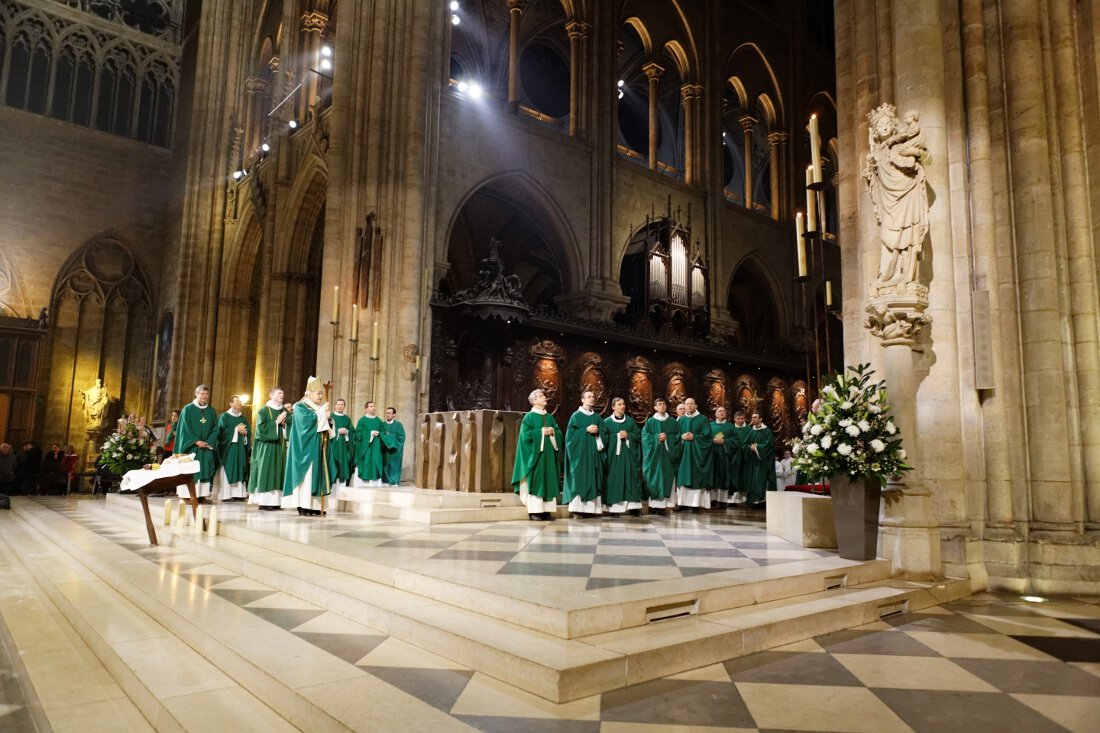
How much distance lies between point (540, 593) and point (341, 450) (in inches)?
303

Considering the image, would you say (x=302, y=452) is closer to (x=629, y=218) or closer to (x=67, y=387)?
(x=629, y=218)

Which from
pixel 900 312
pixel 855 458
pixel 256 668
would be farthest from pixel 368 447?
pixel 256 668

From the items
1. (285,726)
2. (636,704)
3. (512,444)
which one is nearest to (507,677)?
(636,704)

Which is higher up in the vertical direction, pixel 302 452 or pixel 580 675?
pixel 302 452

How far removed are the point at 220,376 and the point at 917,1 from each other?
770 inches

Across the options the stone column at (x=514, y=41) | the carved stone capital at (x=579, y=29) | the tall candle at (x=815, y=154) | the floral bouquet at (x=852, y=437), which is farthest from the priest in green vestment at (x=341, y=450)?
the carved stone capital at (x=579, y=29)

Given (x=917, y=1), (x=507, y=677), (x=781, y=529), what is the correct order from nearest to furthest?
(x=507, y=677)
(x=917, y=1)
(x=781, y=529)

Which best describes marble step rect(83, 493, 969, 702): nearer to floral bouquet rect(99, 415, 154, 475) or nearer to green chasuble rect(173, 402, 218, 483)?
green chasuble rect(173, 402, 218, 483)

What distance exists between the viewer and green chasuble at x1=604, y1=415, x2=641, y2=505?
390 inches

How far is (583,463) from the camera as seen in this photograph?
9.56m

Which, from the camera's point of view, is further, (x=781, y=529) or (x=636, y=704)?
(x=781, y=529)

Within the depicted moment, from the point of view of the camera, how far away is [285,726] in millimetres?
3008

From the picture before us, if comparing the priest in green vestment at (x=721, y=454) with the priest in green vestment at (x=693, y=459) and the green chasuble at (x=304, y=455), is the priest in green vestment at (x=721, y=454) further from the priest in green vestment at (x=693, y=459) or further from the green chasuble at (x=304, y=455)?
the green chasuble at (x=304, y=455)

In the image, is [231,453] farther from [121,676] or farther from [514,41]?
[514,41]
